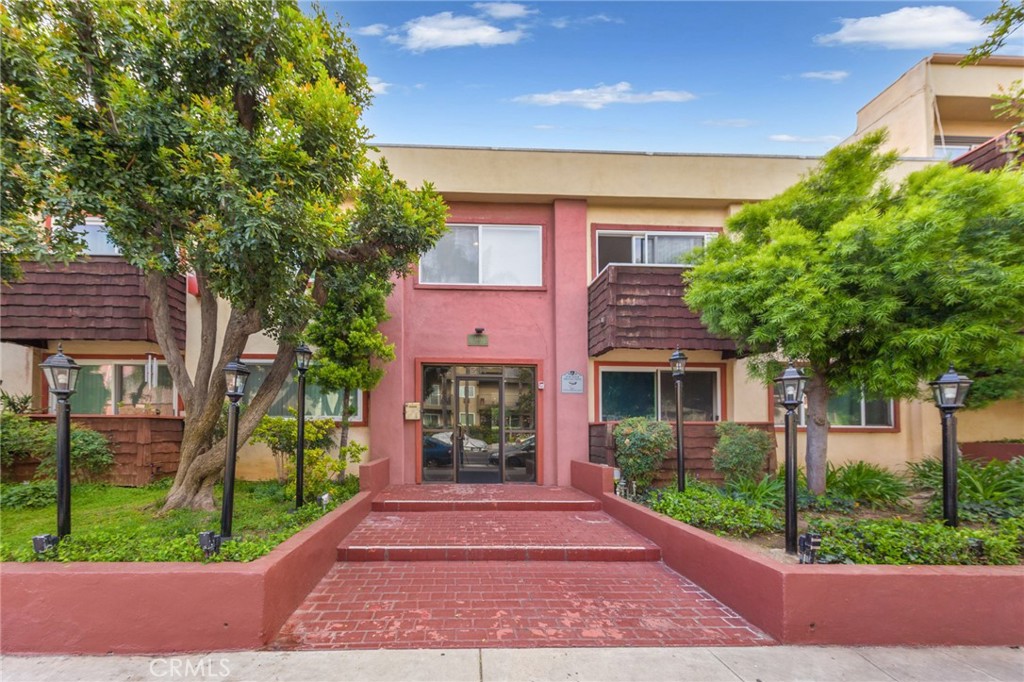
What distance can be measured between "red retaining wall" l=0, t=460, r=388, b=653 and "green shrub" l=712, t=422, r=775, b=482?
672 cm

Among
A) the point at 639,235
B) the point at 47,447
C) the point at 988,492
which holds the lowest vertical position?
the point at 988,492

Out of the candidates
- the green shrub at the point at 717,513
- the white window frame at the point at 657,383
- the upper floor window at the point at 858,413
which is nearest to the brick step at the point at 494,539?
the green shrub at the point at 717,513

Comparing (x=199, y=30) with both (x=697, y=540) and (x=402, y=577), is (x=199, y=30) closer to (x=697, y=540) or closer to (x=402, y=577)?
(x=402, y=577)

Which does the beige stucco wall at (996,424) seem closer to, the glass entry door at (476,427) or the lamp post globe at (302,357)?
the glass entry door at (476,427)

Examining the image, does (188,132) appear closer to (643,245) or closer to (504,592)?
(504,592)

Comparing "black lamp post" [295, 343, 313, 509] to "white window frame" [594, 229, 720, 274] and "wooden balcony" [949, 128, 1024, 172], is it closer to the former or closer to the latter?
"white window frame" [594, 229, 720, 274]

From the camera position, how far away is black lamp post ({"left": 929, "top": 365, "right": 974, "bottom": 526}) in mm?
Result: 4422

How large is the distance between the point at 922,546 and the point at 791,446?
4.10ft

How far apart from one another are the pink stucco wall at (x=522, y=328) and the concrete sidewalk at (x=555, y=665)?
5804mm

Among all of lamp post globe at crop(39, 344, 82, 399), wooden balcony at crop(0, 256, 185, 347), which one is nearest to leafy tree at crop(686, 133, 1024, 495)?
lamp post globe at crop(39, 344, 82, 399)

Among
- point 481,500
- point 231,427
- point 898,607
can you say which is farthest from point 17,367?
point 898,607

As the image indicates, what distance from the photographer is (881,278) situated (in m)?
5.39

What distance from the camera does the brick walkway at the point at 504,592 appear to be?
3818 millimetres

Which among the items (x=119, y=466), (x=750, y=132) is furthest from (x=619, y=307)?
(x=119, y=466)
